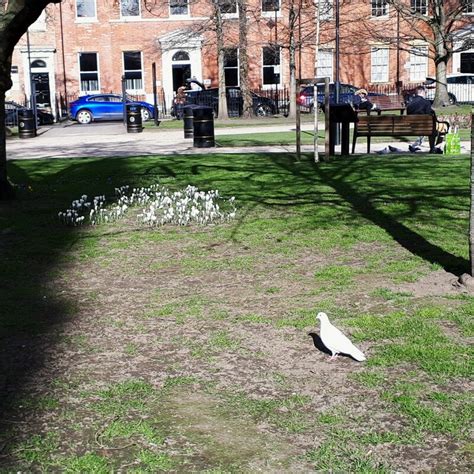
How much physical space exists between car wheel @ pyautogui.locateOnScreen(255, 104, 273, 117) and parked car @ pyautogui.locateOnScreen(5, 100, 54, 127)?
1045 cm

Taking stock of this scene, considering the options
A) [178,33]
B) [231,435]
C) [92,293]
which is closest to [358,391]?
[231,435]

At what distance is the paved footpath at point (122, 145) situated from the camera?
1986cm

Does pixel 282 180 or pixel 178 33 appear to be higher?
pixel 178 33

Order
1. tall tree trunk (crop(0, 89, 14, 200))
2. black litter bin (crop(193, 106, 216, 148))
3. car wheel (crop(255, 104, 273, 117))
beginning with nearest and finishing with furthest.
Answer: tall tree trunk (crop(0, 89, 14, 200)), black litter bin (crop(193, 106, 216, 148)), car wheel (crop(255, 104, 273, 117))

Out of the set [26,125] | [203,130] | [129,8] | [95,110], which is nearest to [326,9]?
[129,8]

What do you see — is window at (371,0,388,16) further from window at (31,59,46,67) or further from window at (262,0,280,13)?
window at (31,59,46,67)

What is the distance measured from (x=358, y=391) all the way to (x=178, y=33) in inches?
1651

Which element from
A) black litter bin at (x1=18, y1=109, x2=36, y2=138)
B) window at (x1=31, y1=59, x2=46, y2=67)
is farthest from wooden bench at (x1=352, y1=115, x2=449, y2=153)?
window at (x1=31, y1=59, x2=46, y2=67)

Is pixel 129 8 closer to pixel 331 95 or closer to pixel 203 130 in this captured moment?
pixel 331 95

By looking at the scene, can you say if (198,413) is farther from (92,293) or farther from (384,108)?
(384,108)

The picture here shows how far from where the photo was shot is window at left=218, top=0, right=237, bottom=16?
3855cm

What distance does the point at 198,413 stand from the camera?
13.7ft

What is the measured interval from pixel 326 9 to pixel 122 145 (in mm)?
23892

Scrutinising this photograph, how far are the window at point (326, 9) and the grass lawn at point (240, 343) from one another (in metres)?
35.0
